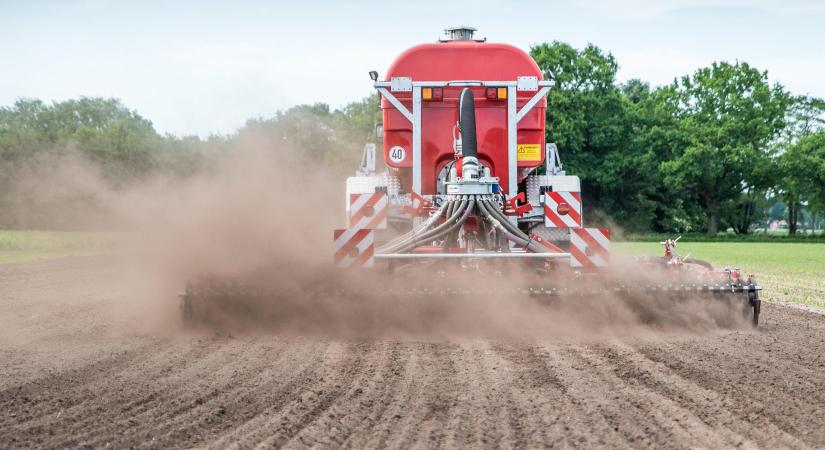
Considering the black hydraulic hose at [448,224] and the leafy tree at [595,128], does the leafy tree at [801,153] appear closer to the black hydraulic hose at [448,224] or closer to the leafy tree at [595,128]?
the leafy tree at [595,128]

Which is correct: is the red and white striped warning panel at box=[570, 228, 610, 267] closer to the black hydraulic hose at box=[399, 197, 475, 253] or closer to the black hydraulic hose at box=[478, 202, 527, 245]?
the black hydraulic hose at box=[478, 202, 527, 245]

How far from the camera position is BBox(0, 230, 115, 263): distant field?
29.5 m

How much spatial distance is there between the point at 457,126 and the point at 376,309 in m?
3.28

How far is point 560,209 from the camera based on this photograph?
10742 millimetres

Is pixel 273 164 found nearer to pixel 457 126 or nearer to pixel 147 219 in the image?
pixel 147 219

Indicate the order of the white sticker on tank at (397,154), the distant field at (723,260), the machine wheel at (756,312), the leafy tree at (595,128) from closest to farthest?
the machine wheel at (756,312), the white sticker on tank at (397,154), the distant field at (723,260), the leafy tree at (595,128)

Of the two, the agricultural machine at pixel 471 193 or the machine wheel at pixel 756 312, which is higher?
the agricultural machine at pixel 471 193

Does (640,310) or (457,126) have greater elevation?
(457,126)

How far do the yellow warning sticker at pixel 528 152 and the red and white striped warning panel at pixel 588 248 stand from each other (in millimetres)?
1694

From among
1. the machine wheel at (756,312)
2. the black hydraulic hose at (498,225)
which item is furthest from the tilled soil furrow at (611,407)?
the machine wheel at (756,312)

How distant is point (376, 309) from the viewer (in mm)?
9094

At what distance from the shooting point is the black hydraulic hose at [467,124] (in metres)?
10.4

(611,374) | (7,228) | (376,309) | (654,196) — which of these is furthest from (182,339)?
(654,196)

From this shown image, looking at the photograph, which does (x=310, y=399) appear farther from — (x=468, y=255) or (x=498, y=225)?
(x=498, y=225)
